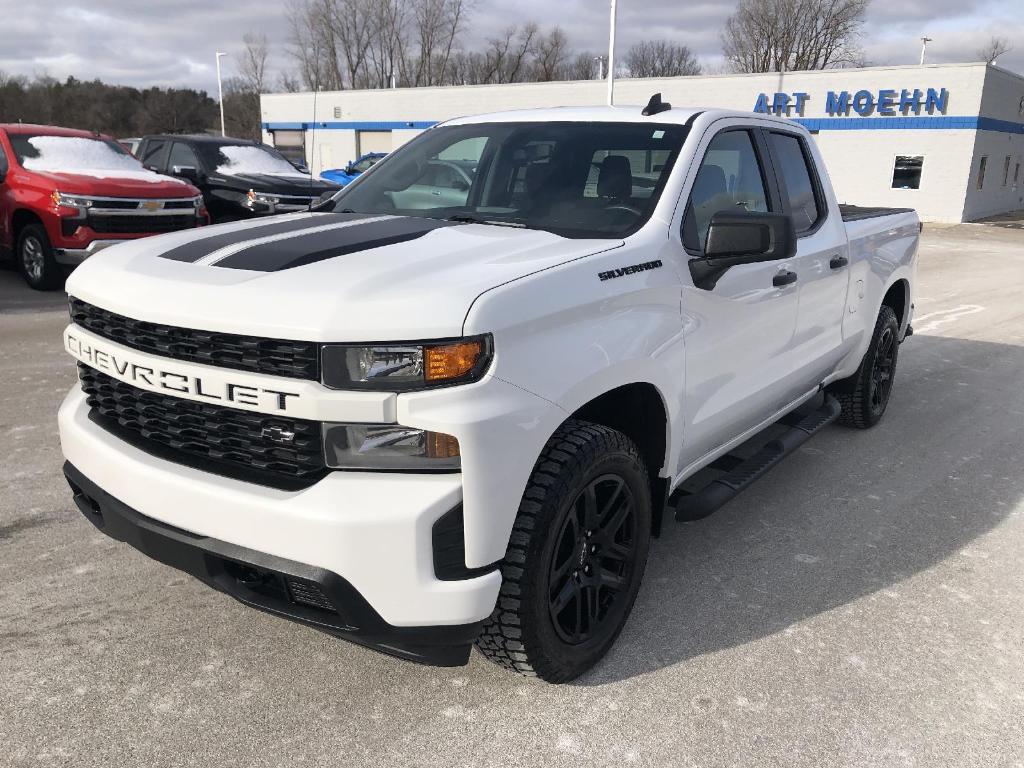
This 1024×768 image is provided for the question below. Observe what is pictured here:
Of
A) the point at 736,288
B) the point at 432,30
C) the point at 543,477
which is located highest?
the point at 432,30

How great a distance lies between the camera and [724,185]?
3588mm

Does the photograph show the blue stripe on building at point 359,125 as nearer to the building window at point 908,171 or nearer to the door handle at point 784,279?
the building window at point 908,171

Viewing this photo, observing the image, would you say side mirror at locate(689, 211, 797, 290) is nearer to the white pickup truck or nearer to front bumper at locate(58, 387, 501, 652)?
the white pickup truck

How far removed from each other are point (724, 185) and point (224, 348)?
2.20 m

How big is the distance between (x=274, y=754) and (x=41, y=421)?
3.59 m

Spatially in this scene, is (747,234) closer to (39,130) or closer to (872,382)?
(872,382)

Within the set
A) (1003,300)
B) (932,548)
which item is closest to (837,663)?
(932,548)

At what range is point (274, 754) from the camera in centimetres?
243

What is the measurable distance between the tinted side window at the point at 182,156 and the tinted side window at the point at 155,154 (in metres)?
0.17

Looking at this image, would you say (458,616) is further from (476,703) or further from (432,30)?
(432,30)

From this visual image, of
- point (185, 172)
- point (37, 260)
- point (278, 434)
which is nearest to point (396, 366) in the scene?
point (278, 434)

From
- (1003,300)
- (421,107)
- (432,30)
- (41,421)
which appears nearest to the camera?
(41,421)

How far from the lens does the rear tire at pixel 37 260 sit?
9.34m

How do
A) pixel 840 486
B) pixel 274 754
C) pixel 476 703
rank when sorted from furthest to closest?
pixel 840 486, pixel 476 703, pixel 274 754
